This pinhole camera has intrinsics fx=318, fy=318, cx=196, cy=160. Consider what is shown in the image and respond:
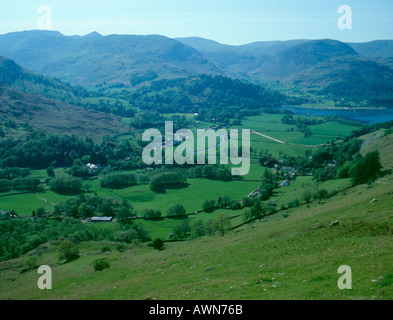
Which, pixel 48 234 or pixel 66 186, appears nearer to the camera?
pixel 48 234

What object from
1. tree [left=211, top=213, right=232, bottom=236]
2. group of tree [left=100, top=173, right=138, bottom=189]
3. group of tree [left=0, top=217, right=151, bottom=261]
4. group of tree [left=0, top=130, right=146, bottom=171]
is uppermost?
group of tree [left=0, top=130, right=146, bottom=171]

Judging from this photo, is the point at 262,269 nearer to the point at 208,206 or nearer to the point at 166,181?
the point at 208,206

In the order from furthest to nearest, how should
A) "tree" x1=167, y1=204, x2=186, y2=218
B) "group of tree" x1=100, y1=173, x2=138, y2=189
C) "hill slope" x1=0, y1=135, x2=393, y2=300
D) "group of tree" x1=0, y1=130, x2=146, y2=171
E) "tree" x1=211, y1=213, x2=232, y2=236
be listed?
"group of tree" x1=0, y1=130, x2=146, y2=171 → "group of tree" x1=100, y1=173, x2=138, y2=189 → "tree" x1=167, y1=204, x2=186, y2=218 → "tree" x1=211, y1=213, x2=232, y2=236 → "hill slope" x1=0, y1=135, x2=393, y2=300

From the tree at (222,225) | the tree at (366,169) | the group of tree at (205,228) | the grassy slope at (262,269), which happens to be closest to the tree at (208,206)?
the group of tree at (205,228)

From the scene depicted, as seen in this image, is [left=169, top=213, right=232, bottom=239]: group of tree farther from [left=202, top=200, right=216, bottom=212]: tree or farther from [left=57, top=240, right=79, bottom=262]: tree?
[left=57, top=240, right=79, bottom=262]: tree

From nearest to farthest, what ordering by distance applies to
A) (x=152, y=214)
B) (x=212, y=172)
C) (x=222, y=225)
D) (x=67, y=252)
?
(x=67, y=252) → (x=222, y=225) → (x=152, y=214) → (x=212, y=172)

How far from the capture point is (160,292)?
2438 centimetres

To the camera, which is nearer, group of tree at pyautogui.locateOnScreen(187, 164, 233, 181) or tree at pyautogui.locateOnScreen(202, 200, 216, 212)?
tree at pyautogui.locateOnScreen(202, 200, 216, 212)

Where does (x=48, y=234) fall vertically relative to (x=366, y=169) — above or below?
below

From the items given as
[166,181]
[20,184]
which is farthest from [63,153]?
[166,181]

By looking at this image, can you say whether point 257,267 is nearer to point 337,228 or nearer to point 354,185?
point 337,228

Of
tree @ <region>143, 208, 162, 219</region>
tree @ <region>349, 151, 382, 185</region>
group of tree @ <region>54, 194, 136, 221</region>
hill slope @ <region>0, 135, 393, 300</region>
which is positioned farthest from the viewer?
group of tree @ <region>54, 194, 136, 221</region>

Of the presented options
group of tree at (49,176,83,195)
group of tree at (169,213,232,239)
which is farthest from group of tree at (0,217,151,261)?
group of tree at (49,176,83,195)
